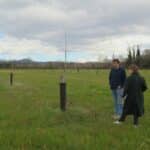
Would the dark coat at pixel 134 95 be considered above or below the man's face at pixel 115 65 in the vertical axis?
below

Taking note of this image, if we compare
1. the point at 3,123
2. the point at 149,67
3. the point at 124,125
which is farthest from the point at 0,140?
the point at 149,67

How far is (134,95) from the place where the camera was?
1162 cm

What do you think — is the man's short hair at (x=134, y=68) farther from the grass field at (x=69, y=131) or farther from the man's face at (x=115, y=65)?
the man's face at (x=115, y=65)

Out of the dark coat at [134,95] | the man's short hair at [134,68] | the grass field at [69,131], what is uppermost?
the man's short hair at [134,68]

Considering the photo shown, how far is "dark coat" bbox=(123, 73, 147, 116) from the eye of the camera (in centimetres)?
1159

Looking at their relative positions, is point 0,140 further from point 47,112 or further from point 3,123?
point 47,112

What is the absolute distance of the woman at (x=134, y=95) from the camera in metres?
11.6

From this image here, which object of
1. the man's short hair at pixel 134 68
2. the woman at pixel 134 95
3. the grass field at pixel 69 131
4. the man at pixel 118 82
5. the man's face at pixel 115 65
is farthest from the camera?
the man at pixel 118 82

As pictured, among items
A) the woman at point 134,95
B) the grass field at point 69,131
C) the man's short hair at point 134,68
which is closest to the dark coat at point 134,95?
the woman at point 134,95

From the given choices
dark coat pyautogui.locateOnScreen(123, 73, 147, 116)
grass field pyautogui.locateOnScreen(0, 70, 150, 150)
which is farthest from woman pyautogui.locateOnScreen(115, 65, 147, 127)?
grass field pyautogui.locateOnScreen(0, 70, 150, 150)

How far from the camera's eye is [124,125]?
11.7m

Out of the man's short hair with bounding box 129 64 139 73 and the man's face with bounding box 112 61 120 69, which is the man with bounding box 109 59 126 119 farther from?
the man's short hair with bounding box 129 64 139 73

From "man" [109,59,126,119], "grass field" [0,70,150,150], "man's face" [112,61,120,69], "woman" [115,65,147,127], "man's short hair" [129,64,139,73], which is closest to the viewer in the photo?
"grass field" [0,70,150,150]

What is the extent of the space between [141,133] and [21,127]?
Answer: 3.11m
